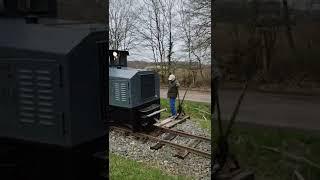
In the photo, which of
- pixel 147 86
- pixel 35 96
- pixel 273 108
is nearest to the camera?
pixel 273 108

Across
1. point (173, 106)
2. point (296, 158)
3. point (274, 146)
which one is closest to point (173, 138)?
point (173, 106)

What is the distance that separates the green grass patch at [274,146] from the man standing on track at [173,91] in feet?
1.23

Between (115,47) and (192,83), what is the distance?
1.75 feet

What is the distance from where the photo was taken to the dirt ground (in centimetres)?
255

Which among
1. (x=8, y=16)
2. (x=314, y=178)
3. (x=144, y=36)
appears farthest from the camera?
(x=8, y=16)

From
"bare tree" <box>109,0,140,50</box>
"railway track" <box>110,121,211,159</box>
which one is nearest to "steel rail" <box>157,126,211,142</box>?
"railway track" <box>110,121,211,159</box>

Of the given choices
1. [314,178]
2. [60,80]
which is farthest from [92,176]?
[314,178]

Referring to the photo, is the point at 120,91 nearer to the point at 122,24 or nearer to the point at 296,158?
the point at 122,24

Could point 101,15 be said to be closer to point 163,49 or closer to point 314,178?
point 163,49

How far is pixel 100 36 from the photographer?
2.85 meters

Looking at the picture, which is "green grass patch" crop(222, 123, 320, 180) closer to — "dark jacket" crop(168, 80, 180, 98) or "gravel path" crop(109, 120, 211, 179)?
"gravel path" crop(109, 120, 211, 179)

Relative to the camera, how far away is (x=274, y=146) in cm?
263

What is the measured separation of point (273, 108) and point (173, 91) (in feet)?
1.88

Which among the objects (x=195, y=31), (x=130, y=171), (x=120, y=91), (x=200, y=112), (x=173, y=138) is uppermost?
(x=195, y=31)
